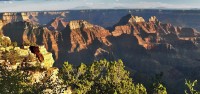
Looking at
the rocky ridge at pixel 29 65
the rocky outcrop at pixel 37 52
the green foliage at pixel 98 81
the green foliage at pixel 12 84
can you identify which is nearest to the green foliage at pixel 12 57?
the rocky ridge at pixel 29 65

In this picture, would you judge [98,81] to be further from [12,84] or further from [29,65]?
[12,84]

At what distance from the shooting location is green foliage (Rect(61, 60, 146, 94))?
113625 millimetres

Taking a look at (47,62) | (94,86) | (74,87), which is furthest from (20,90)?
(94,86)

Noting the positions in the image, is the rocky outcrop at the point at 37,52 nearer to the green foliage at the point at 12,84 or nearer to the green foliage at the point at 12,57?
the green foliage at the point at 12,57

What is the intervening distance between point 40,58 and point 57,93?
90.3 ft

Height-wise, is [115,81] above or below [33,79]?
below

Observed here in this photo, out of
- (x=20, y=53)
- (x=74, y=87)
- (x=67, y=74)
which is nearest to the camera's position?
(x=20, y=53)

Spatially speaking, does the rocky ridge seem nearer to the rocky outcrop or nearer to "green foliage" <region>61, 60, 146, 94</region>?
the rocky outcrop

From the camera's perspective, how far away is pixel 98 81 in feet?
408

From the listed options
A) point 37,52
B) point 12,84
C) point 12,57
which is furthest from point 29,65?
point 12,84

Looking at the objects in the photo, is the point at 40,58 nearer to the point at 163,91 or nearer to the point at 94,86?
the point at 94,86

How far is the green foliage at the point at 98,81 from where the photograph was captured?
373 ft

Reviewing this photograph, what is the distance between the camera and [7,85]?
61750mm

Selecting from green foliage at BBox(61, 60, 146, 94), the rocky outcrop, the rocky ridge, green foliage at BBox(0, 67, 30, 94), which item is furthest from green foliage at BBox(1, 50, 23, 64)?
green foliage at BBox(61, 60, 146, 94)
